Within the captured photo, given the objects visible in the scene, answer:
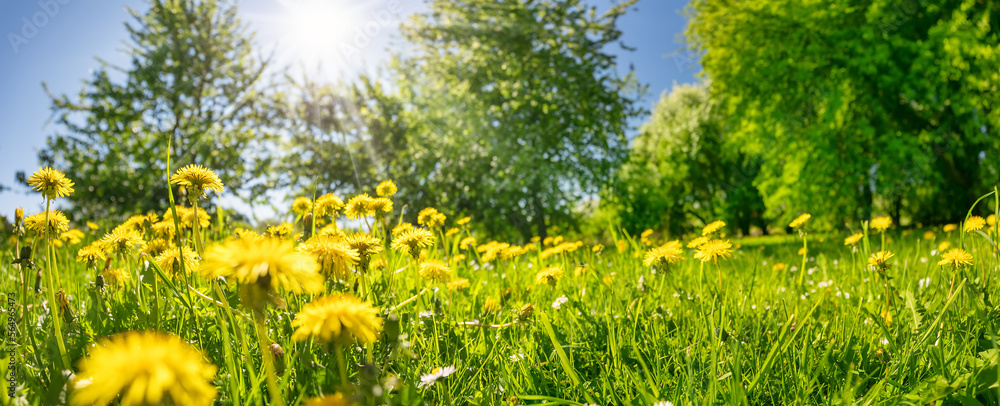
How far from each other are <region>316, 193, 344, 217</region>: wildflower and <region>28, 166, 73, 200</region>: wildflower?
26.4 inches

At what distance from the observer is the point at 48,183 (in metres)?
1.13

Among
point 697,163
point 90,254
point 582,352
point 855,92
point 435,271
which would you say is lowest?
point 582,352

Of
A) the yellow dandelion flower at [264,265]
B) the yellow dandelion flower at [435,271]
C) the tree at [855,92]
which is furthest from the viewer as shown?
the tree at [855,92]

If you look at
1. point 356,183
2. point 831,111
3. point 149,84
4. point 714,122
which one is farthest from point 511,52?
point 714,122

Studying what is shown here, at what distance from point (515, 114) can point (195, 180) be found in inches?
353

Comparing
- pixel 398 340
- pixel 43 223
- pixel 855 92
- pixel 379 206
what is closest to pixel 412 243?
pixel 398 340

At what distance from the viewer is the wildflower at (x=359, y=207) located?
63.0 inches

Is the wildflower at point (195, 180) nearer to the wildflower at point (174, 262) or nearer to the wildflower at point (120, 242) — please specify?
the wildflower at point (174, 262)

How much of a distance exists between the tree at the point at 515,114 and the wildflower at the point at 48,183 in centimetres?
780

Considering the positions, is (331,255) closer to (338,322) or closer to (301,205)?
(338,322)

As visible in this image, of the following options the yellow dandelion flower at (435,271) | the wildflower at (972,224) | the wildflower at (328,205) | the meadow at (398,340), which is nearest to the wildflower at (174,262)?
the meadow at (398,340)

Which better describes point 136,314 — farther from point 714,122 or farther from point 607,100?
point 714,122

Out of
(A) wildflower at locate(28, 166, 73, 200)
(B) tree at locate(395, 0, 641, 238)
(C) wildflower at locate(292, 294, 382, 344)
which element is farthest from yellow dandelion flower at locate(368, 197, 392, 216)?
(B) tree at locate(395, 0, 641, 238)

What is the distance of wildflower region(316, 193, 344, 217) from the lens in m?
1.67
